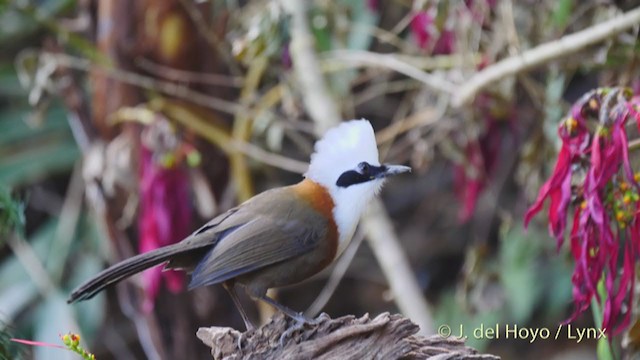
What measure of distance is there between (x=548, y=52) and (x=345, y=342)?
1.44 meters

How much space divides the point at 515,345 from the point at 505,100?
93.8 inches

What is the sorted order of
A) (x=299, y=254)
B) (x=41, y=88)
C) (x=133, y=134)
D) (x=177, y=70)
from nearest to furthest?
(x=299, y=254), (x=41, y=88), (x=133, y=134), (x=177, y=70)

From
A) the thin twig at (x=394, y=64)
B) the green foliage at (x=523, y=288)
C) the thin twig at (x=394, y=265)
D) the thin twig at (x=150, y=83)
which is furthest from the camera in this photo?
the green foliage at (x=523, y=288)

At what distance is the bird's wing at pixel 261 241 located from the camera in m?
2.48

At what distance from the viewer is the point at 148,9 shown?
4434 millimetres

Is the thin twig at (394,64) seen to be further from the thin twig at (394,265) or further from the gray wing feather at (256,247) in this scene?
the gray wing feather at (256,247)

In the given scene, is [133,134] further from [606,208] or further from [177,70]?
[606,208]

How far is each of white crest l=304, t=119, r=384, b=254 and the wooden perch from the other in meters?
0.39

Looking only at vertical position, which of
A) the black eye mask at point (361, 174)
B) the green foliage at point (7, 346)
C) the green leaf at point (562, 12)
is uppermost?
the green leaf at point (562, 12)

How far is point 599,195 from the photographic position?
235 cm

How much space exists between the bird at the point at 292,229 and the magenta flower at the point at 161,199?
3.60 feet

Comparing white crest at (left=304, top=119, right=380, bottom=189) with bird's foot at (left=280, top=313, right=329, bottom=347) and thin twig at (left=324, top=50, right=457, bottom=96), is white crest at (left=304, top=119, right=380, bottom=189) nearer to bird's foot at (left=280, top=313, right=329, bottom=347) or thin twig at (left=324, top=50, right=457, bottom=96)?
bird's foot at (left=280, top=313, right=329, bottom=347)

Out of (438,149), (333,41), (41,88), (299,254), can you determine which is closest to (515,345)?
(438,149)

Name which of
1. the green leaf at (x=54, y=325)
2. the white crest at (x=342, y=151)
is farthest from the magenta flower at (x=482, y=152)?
the green leaf at (x=54, y=325)
